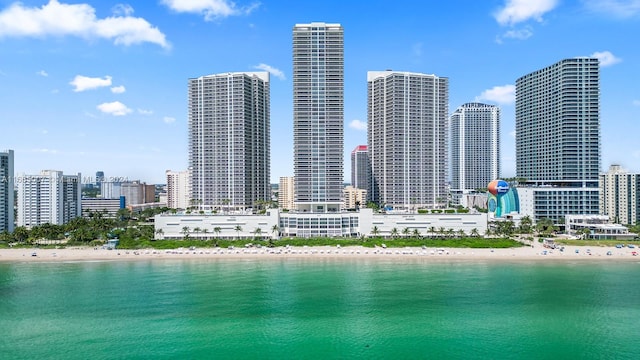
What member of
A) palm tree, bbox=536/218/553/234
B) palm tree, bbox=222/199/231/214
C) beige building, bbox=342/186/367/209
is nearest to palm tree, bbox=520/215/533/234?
palm tree, bbox=536/218/553/234

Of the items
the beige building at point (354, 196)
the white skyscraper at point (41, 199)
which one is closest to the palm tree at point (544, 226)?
the beige building at point (354, 196)

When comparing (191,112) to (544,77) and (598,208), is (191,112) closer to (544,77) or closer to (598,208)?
(544,77)

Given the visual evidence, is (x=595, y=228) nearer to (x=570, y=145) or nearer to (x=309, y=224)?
(x=570, y=145)

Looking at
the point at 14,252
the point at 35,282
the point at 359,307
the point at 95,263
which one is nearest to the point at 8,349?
the point at 35,282

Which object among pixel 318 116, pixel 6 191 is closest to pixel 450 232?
pixel 318 116

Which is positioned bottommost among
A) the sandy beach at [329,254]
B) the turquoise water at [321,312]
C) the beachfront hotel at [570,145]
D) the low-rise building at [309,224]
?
the turquoise water at [321,312]

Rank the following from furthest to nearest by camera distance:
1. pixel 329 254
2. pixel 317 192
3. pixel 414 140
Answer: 1. pixel 414 140
2. pixel 317 192
3. pixel 329 254

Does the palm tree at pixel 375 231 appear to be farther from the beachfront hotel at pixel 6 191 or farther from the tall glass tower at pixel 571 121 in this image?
the beachfront hotel at pixel 6 191
